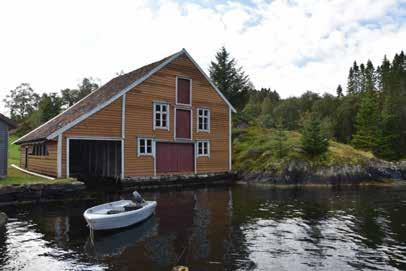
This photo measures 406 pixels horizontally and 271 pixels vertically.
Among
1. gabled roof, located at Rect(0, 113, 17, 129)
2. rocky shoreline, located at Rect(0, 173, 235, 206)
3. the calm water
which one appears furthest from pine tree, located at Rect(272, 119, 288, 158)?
gabled roof, located at Rect(0, 113, 17, 129)

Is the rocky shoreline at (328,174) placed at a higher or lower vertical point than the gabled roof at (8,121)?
lower

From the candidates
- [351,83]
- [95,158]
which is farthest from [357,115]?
[351,83]

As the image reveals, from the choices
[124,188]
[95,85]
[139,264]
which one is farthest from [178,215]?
[95,85]

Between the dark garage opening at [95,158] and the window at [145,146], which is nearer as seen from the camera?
the window at [145,146]

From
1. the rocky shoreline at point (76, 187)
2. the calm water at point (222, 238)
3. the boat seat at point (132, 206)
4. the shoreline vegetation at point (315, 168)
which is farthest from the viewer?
the shoreline vegetation at point (315, 168)

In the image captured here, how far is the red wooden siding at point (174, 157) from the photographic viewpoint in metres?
29.9

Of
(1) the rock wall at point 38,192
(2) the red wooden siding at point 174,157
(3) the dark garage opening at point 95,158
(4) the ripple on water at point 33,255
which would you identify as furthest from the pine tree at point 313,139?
(4) the ripple on water at point 33,255

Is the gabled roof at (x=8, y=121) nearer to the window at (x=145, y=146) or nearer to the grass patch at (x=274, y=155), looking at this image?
the window at (x=145, y=146)

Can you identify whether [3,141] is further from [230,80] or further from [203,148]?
[230,80]

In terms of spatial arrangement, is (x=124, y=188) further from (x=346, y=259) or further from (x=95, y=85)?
(x=95, y=85)

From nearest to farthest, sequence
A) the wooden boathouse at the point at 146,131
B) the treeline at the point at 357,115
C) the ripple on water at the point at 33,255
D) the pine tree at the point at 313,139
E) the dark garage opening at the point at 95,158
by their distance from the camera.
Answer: the ripple on water at the point at 33,255, the wooden boathouse at the point at 146,131, the dark garage opening at the point at 95,158, the pine tree at the point at 313,139, the treeline at the point at 357,115

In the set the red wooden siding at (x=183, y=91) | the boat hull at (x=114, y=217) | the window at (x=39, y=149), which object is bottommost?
the boat hull at (x=114, y=217)

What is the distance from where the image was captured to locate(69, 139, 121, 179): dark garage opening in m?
28.8

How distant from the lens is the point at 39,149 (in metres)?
28.7
